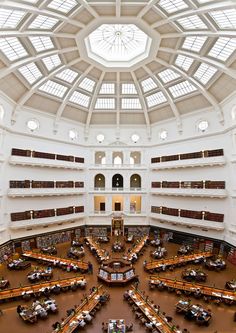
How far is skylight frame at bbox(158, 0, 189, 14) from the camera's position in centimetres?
1702

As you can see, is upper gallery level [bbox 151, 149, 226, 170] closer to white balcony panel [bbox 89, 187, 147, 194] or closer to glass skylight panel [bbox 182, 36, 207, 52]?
white balcony panel [bbox 89, 187, 147, 194]

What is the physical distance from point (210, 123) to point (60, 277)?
2254 cm

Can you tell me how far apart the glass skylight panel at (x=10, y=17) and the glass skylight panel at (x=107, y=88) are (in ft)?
43.2

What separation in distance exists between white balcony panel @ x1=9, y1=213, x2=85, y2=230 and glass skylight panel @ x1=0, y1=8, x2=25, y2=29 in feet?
60.9

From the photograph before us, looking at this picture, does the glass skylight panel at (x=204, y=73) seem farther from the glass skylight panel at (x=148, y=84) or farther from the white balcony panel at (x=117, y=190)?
the white balcony panel at (x=117, y=190)

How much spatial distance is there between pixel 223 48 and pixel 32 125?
2172cm

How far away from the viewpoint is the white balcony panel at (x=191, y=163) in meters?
25.7

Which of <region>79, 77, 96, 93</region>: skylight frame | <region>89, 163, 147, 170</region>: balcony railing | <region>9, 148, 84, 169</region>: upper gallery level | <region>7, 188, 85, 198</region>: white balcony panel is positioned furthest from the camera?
<region>89, 163, 147, 170</region>: balcony railing

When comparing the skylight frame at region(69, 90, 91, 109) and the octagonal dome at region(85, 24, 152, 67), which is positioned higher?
the octagonal dome at region(85, 24, 152, 67)

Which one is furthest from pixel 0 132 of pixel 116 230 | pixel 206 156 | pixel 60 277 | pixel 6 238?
pixel 206 156

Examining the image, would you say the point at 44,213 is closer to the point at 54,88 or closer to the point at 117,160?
the point at 117,160

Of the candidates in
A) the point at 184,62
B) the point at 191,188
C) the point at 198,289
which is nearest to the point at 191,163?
the point at 191,188

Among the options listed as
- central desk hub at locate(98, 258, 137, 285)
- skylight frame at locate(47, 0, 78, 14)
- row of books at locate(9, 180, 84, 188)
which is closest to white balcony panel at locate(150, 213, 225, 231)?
central desk hub at locate(98, 258, 137, 285)

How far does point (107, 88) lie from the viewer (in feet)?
98.1
